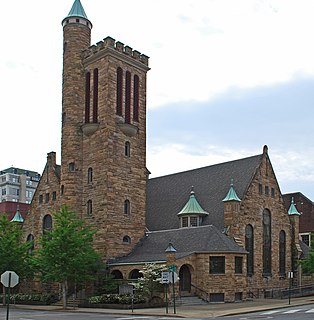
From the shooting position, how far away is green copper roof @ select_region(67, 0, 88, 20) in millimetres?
56472

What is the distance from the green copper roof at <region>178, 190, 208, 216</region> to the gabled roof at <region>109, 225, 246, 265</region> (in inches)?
123

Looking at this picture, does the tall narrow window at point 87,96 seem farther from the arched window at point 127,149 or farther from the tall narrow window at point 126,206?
the tall narrow window at point 126,206

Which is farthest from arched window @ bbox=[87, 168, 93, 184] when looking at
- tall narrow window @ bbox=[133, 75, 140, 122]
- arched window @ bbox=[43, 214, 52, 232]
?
arched window @ bbox=[43, 214, 52, 232]

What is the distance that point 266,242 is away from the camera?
178ft

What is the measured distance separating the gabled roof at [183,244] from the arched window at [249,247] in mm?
4237

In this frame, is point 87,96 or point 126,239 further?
point 87,96

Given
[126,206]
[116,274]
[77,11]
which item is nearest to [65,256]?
[116,274]

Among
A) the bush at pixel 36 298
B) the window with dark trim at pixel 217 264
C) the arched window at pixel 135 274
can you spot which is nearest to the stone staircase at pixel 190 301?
the window with dark trim at pixel 217 264

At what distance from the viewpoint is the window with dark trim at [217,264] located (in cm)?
4425

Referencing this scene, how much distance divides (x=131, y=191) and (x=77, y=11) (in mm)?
19220

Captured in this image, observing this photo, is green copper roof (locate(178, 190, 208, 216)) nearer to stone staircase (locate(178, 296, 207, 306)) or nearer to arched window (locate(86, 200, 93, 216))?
arched window (locate(86, 200, 93, 216))

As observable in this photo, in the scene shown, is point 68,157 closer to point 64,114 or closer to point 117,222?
point 64,114

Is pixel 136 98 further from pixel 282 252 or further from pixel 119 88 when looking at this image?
pixel 282 252

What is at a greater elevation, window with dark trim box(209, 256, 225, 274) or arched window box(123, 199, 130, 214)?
arched window box(123, 199, 130, 214)
